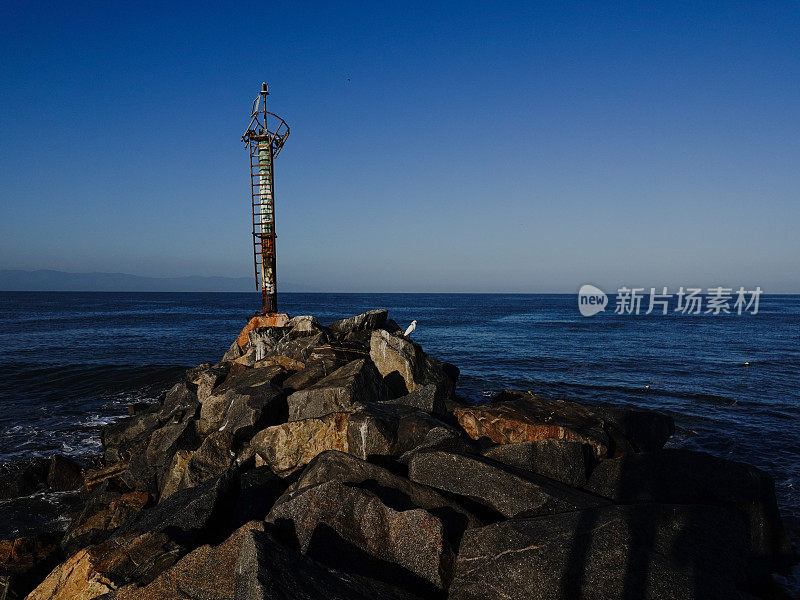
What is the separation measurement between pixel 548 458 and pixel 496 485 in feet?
Answer: 5.28

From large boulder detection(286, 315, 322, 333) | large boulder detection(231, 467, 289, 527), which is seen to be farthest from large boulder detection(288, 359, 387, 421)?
large boulder detection(286, 315, 322, 333)

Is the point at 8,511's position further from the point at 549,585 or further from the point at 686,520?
the point at 686,520

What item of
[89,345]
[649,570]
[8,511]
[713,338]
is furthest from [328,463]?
[713,338]

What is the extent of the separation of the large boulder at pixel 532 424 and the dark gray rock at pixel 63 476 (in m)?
10.5

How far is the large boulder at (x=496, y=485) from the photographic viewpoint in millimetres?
6277

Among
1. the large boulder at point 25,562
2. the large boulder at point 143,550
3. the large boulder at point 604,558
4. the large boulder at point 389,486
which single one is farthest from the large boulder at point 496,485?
the large boulder at point 25,562

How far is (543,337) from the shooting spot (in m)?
45.9

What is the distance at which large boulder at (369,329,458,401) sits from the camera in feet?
46.2

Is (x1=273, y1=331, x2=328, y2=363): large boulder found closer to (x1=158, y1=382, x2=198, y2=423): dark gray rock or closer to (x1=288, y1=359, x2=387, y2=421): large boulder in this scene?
(x1=158, y1=382, x2=198, y2=423): dark gray rock

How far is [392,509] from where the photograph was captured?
5.59 metres

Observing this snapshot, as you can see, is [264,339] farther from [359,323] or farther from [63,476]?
[63,476]

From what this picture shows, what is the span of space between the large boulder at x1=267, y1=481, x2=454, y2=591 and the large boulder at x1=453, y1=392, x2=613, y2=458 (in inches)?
157

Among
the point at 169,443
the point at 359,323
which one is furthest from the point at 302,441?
the point at 359,323

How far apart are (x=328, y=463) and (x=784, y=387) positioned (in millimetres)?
25619
